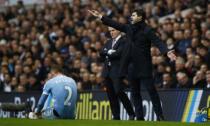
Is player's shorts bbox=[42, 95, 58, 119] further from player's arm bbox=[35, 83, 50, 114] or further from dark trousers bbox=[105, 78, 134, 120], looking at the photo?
dark trousers bbox=[105, 78, 134, 120]

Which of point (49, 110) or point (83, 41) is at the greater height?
point (83, 41)

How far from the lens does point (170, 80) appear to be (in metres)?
18.3

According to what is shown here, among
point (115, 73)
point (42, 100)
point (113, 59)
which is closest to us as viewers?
point (42, 100)

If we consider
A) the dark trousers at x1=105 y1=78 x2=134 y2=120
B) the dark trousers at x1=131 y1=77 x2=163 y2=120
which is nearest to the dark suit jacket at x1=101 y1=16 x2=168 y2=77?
the dark trousers at x1=131 y1=77 x2=163 y2=120

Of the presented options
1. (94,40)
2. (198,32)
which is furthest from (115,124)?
(94,40)

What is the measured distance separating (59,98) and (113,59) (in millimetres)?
1422

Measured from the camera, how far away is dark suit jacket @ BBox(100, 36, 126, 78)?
15680 mm

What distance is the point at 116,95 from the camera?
16.0 metres

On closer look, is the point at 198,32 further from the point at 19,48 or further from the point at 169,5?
the point at 19,48

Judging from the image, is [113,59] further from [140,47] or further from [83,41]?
[83,41]

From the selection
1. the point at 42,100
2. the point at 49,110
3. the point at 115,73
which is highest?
the point at 115,73

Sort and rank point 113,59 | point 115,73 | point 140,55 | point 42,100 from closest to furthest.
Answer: point 140,55
point 42,100
point 115,73
point 113,59

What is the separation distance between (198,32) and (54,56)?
17.4 feet

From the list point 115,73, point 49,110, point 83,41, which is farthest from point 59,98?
point 83,41
